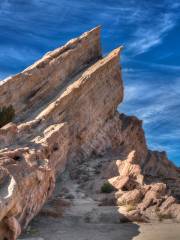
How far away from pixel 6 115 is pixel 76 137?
7.71m

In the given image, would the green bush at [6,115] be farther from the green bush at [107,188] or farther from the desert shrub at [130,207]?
the desert shrub at [130,207]

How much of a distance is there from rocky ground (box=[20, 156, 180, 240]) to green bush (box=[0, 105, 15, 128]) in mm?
9119

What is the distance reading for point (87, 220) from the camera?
105 ft

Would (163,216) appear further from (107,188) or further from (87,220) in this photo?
(107,188)

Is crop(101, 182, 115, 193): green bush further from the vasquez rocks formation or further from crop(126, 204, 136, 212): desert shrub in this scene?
crop(126, 204, 136, 212): desert shrub

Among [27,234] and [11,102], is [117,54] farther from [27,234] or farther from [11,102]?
[27,234]

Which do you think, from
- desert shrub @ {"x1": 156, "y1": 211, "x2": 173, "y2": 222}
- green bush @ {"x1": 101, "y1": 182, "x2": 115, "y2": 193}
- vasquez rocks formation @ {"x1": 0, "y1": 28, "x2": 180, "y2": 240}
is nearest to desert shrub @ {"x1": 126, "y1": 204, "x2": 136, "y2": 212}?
vasquez rocks formation @ {"x1": 0, "y1": 28, "x2": 180, "y2": 240}

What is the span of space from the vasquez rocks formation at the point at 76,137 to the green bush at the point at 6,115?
1.38 ft

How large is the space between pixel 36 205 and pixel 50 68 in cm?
2788

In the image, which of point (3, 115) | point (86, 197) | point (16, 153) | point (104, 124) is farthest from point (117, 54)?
point (16, 153)

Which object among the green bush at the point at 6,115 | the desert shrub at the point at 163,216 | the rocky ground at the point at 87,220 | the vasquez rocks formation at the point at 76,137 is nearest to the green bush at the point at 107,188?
the vasquez rocks formation at the point at 76,137

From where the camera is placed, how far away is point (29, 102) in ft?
169

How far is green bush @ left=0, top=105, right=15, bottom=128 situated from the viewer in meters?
47.9

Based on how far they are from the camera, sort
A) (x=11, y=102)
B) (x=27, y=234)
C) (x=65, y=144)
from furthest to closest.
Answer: (x=11, y=102), (x=65, y=144), (x=27, y=234)
